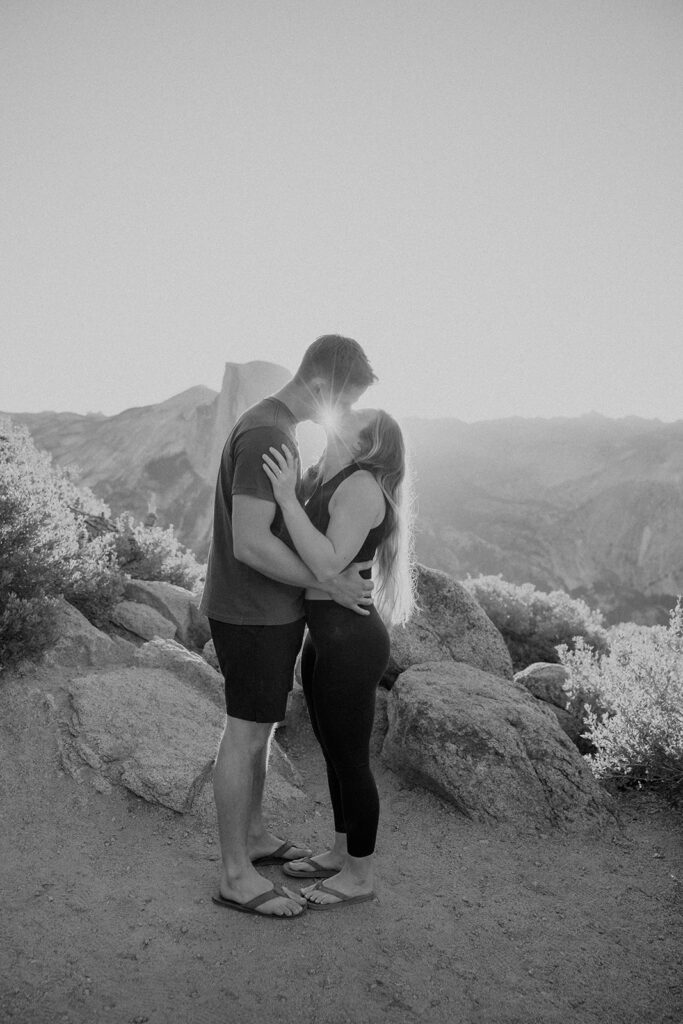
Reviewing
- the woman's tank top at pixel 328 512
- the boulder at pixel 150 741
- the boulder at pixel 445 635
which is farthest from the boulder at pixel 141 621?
the woman's tank top at pixel 328 512

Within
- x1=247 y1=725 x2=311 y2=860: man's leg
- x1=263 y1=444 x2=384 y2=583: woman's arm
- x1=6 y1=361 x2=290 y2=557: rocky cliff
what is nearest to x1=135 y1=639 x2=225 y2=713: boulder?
x1=247 y1=725 x2=311 y2=860: man's leg

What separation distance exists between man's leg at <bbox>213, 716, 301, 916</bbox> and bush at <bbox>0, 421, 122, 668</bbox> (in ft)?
7.27

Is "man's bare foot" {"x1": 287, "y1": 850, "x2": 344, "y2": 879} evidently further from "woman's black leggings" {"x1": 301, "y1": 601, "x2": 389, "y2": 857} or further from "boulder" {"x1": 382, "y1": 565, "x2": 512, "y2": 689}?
"boulder" {"x1": 382, "y1": 565, "x2": 512, "y2": 689}

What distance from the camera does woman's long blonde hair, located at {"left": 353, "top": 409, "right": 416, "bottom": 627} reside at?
3313mm

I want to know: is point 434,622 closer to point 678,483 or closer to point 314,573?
point 314,573

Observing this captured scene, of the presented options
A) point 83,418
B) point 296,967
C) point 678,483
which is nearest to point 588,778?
point 296,967

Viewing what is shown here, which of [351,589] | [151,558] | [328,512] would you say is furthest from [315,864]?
[151,558]

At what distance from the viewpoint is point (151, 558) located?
29.1 ft

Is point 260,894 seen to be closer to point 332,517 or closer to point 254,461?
point 332,517

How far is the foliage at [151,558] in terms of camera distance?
863 cm

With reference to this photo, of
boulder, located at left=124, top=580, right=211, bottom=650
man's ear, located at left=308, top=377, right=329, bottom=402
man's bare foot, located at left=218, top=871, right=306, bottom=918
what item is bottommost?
A: man's bare foot, located at left=218, top=871, right=306, bottom=918

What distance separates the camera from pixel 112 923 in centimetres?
300

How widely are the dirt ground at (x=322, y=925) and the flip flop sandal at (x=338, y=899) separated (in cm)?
4

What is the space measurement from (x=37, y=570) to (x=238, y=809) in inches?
111
